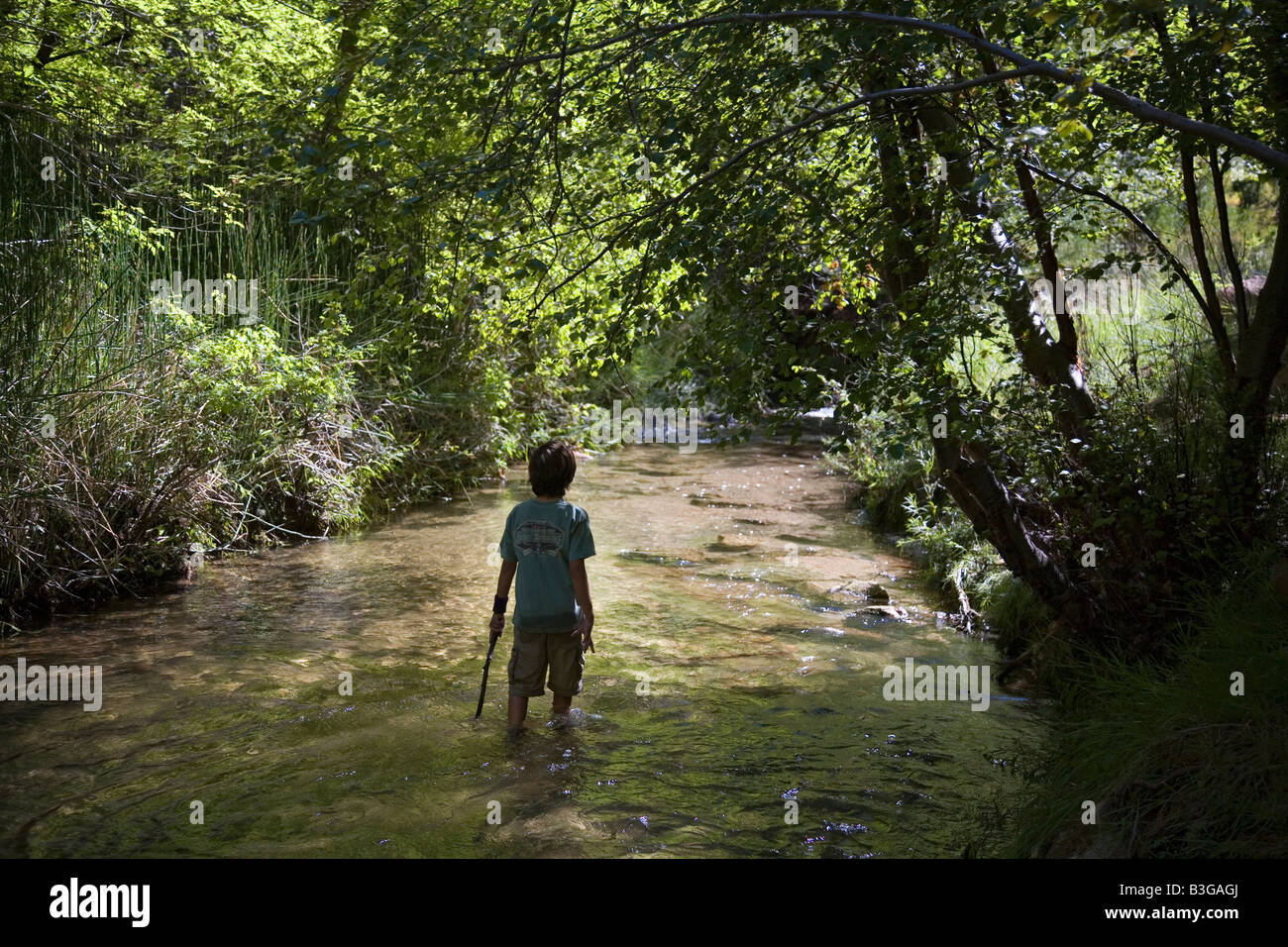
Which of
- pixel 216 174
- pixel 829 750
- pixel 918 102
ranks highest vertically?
pixel 216 174

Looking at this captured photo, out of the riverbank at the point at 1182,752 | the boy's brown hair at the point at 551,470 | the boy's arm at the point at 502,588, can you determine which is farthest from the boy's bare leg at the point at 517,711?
the riverbank at the point at 1182,752

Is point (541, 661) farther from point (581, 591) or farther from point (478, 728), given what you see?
point (478, 728)

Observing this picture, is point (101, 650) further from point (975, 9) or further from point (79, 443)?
point (975, 9)

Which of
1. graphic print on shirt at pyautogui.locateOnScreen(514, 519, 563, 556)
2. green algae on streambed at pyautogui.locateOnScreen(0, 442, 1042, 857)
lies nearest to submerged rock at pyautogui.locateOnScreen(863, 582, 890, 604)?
green algae on streambed at pyautogui.locateOnScreen(0, 442, 1042, 857)

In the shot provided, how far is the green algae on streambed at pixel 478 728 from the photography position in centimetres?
484

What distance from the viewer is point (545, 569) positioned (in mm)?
5766

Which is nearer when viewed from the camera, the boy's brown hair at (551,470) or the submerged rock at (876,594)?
the boy's brown hair at (551,470)

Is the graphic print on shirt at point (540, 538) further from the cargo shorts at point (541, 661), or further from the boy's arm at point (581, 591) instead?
the cargo shorts at point (541, 661)

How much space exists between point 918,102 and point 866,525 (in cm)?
748

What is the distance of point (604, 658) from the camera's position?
309 inches

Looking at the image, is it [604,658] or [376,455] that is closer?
[604,658]

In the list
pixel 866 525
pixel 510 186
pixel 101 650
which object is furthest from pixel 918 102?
pixel 866 525

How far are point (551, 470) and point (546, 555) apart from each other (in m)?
0.45

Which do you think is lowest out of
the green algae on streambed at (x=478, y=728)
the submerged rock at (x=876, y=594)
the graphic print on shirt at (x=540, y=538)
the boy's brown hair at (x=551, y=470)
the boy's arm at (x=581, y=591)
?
the green algae on streambed at (x=478, y=728)
